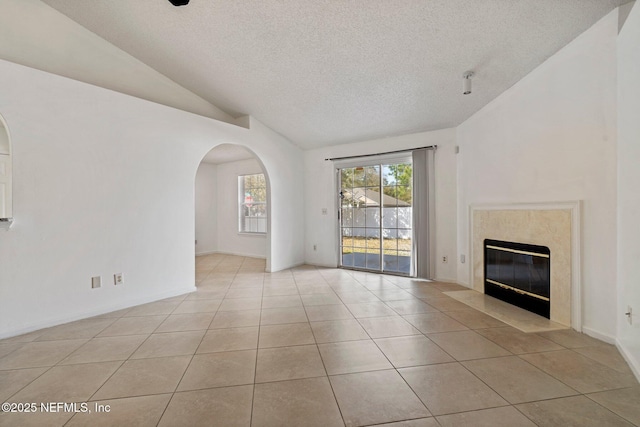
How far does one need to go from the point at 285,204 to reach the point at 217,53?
282 centimetres

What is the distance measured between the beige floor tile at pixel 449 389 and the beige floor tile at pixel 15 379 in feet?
8.29

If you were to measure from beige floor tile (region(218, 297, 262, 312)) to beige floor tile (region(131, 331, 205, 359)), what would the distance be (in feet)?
2.16

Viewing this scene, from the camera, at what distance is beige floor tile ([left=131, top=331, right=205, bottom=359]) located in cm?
216

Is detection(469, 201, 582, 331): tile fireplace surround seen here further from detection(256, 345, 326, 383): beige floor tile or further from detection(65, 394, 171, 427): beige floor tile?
detection(65, 394, 171, 427): beige floor tile

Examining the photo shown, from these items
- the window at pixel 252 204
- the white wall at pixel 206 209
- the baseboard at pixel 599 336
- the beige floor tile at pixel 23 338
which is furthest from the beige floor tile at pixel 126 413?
the white wall at pixel 206 209

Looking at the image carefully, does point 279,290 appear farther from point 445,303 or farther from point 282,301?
point 445,303

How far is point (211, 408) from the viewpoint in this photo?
1.54 m

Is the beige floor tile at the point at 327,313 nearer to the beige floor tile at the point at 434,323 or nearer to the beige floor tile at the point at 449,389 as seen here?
the beige floor tile at the point at 434,323

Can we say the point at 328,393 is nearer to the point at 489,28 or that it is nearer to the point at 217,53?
the point at 489,28

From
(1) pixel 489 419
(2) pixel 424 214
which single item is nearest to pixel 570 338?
(1) pixel 489 419

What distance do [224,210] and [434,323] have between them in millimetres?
6211

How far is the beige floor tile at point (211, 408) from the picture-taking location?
1431mm

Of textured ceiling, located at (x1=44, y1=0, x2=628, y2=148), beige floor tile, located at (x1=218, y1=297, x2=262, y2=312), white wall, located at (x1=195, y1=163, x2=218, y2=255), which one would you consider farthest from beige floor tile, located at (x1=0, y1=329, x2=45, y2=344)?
white wall, located at (x1=195, y1=163, x2=218, y2=255)

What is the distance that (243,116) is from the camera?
477cm
